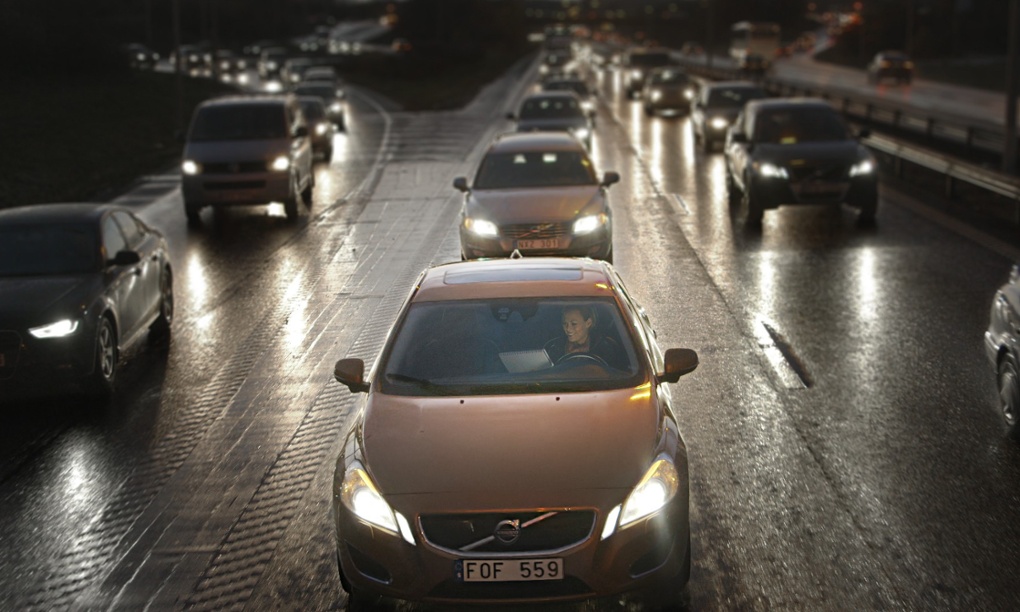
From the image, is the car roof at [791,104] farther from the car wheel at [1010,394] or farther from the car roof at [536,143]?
the car wheel at [1010,394]

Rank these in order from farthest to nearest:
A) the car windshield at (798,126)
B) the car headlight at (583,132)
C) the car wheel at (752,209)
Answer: the car headlight at (583,132) → the car windshield at (798,126) → the car wheel at (752,209)

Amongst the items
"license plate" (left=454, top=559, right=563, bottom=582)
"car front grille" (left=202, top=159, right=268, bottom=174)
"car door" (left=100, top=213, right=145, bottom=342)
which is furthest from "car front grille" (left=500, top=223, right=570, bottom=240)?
"license plate" (left=454, top=559, right=563, bottom=582)

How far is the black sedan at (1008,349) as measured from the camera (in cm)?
886

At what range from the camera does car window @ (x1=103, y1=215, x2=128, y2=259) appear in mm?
11766

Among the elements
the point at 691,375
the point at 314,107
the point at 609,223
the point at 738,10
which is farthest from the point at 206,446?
the point at 738,10

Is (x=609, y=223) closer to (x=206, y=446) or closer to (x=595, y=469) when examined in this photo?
(x=206, y=446)

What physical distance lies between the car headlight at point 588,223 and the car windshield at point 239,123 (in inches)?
363

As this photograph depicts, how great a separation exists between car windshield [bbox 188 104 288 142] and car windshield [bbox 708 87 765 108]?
15617 mm

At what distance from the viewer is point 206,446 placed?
9188mm

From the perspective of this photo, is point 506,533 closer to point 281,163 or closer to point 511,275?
point 511,275

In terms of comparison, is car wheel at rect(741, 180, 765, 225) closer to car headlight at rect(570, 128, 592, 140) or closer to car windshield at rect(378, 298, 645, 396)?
car headlight at rect(570, 128, 592, 140)

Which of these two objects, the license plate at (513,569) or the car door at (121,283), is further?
the car door at (121,283)

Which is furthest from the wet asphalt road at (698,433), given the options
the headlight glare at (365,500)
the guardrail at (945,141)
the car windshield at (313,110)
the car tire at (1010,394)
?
the car windshield at (313,110)

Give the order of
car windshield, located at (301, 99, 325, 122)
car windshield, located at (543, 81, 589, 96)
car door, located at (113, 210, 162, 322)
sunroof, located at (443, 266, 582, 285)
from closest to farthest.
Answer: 1. sunroof, located at (443, 266, 582, 285)
2. car door, located at (113, 210, 162, 322)
3. car windshield, located at (301, 99, 325, 122)
4. car windshield, located at (543, 81, 589, 96)
